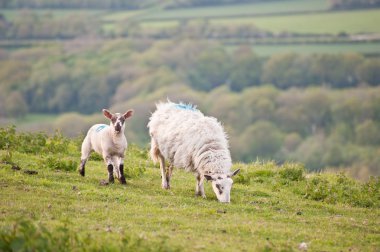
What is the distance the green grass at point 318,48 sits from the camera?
4520 inches

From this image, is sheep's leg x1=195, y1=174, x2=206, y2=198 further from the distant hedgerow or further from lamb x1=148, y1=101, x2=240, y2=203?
the distant hedgerow

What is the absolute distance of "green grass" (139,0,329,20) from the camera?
131 m

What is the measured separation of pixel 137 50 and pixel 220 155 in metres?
129

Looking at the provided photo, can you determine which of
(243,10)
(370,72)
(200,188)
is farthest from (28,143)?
(243,10)

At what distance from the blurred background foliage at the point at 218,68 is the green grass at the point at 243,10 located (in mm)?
311

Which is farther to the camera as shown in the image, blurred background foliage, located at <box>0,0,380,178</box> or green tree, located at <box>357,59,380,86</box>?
green tree, located at <box>357,59,380,86</box>

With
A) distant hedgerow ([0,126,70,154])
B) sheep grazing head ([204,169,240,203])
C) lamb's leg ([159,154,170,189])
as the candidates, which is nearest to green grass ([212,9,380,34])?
distant hedgerow ([0,126,70,154])

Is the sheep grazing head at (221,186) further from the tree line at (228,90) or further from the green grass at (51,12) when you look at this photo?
the green grass at (51,12)

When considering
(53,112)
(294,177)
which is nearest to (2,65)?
(53,112)

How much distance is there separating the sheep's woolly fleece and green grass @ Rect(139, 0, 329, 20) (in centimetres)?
11421

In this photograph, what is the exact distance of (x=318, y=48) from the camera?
12262cm

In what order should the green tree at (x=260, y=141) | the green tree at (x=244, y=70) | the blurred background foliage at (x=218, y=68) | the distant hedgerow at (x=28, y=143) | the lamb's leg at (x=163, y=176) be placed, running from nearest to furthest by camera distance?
the lamb's leg at (x=163, y=176) → the distant hedgerow at (x=28, y=143) → the green tree at (x=260, y=141) → the blurred background foliage at (x=218, y=68) → the green tree at (x=244, y=70)

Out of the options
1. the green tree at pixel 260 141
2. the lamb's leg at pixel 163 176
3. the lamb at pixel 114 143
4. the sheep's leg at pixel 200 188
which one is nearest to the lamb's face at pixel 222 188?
the sheep's leg at pixel 200 188

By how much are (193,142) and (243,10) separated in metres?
123
